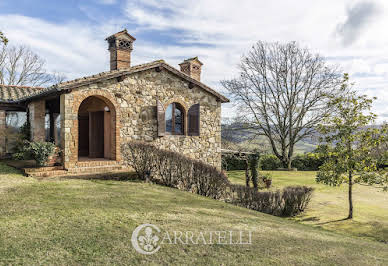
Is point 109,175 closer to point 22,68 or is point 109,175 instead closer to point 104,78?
point 104,78

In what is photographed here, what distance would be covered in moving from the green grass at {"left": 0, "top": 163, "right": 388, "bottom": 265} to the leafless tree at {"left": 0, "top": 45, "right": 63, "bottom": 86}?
2034cm

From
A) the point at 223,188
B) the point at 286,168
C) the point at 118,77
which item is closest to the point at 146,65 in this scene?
the point at 118,77

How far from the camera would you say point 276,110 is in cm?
2309

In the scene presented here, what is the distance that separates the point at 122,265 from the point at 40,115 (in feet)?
32.4

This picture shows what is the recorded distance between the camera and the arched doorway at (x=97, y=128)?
9969 millimetres

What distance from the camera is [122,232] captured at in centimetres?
404

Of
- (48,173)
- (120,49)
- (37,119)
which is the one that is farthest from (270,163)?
(48,173)

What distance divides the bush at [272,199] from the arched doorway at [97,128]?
463cm

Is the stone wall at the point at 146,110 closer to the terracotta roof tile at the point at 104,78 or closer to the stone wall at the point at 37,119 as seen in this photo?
the terracotta roof tile at the point at 104,78

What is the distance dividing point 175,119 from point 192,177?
3823mm

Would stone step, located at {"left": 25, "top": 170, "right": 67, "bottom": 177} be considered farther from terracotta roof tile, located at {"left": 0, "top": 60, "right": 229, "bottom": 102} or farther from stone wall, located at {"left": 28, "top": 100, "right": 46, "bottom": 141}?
stone wall, located at {"left": 28, "top": 100, "right": 46, "bottom": 141}

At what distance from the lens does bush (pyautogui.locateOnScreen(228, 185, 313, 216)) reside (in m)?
8.73

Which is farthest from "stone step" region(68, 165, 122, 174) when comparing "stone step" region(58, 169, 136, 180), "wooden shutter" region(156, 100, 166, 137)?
"wooden shutter" region(156, 100, 166, 137)

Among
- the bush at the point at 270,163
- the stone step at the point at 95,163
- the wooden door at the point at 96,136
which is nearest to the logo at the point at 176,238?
the stone step at the point at 95,163
